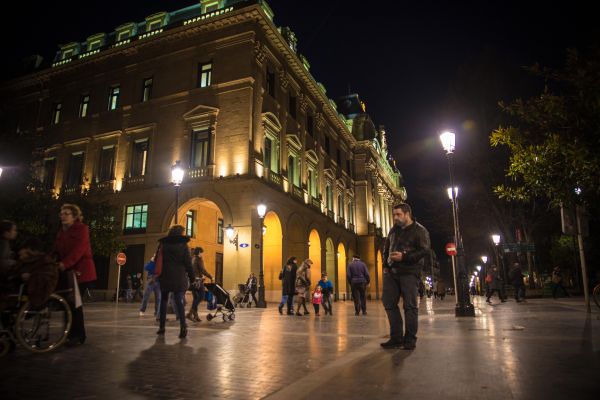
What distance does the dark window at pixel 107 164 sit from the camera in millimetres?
28106

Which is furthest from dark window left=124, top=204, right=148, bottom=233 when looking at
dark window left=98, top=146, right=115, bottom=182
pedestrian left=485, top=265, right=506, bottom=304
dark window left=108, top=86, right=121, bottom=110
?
pedestrian left=485, top=265, right=506, bottom=304

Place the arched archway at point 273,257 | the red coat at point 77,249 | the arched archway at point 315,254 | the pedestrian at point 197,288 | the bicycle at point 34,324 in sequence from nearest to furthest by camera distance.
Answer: the bicycle at point 34,324 → the red coat at point 77,249 → the pedestrian at point 197,288 → the arched archway at point 273,257 → the arched archway at point 315,254

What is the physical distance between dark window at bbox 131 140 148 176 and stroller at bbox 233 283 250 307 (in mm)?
11043

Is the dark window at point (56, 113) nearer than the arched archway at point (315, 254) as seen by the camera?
Yes

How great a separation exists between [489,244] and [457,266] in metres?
33.5

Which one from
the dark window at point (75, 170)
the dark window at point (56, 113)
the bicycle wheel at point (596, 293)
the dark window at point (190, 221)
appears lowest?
the bicycle wheel at point (596, 293)

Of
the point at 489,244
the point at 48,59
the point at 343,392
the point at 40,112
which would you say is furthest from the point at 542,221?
the point at 48,59

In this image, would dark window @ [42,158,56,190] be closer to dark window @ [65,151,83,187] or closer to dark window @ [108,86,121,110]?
dark window @ [65,151,83,187]

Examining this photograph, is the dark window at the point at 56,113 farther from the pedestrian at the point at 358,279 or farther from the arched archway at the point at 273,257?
the pedestrian at the point at 358,279

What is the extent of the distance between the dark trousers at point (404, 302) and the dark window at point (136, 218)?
2252 centimetres

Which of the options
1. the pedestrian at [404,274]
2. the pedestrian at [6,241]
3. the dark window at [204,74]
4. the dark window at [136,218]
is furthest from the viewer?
the dark window at [204,74]

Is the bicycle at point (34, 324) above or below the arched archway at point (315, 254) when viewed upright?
below

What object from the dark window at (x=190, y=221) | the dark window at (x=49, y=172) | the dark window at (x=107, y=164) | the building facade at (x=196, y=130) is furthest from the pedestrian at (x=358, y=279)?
the dark window at (x=49, y=172)

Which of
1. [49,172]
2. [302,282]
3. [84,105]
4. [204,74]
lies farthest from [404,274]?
[49,172]
